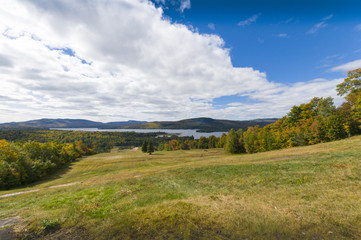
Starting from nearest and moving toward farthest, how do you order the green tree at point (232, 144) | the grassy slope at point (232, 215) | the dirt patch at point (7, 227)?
the grassy slope at point (232, 215)
the dirt patch at point (7, 227)
the green tree at point (232, 144)

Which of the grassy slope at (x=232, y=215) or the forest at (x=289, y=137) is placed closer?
the grassy slope at (x=232, y=215)

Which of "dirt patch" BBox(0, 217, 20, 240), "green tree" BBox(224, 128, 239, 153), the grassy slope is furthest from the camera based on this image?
"green tree" BBox(224, 128, 239, 153)

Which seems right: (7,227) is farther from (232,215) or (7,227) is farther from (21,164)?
(21,164)

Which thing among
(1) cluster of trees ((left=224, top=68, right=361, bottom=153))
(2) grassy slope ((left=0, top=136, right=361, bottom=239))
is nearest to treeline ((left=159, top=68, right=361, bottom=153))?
(1) cluster of trees ((left=224, top=68, right=361, bottom=153))

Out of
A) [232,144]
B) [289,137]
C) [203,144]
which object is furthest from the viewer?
[203,144]

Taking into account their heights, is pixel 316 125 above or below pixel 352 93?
below

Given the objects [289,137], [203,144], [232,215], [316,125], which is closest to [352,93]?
[316,125]

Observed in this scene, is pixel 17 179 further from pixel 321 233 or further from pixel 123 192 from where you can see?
pixel 321 233

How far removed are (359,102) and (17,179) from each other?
8519 centimetres

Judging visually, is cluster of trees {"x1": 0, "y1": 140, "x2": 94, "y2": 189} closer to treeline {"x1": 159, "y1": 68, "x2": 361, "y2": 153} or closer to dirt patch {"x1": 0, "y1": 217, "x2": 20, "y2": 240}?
dirt patch {"x1": 0, "y1": 217, "x2": 20, "y2": 240}

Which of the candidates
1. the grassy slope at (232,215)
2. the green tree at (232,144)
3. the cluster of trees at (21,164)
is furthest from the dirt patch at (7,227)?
the green tree at (232,144)

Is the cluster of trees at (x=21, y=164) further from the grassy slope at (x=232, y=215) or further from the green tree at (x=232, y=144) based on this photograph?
the green tree at (x=232, y=144)

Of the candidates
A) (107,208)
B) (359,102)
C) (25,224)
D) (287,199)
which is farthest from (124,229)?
(359,102)

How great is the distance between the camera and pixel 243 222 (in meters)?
7.74
